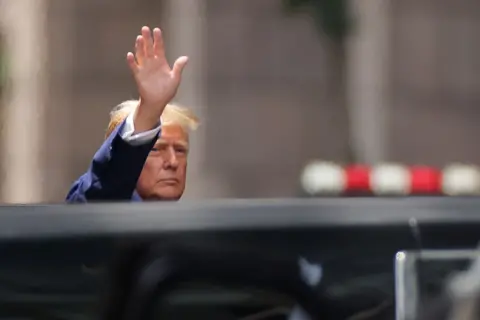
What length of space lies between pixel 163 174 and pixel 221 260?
0.87m

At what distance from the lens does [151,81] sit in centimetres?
274

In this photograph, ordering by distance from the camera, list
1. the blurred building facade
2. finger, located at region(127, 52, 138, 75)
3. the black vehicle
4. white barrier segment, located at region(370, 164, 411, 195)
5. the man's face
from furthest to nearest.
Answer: the blurred building facade < white barrier segment, located at region(370, 164, 411, 195) < the man's face < finger, located at region(127, 52, 138, 75) < the black vehicle

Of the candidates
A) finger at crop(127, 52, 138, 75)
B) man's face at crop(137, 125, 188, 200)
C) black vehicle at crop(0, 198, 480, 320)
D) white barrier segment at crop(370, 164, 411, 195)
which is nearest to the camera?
→ black vehicle at crop(0, 198, 480, 320)

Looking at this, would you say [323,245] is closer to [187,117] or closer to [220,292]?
[220,292]

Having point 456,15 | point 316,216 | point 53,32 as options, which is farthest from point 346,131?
point 316,216

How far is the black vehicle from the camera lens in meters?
2.19

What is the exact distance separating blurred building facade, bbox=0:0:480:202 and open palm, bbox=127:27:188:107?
9.90 metres

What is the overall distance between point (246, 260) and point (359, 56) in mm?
10908

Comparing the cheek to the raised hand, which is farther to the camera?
the cheek

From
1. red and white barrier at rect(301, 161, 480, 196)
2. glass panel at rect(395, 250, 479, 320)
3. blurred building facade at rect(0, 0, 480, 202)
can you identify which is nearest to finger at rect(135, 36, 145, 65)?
glass panel at rect(395, 250, 479, 320)

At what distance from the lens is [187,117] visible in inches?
125

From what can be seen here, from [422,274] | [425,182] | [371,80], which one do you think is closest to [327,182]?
[425,182]

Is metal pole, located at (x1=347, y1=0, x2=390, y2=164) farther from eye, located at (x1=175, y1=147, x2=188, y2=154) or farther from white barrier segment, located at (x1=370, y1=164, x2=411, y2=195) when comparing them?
eye, located at (x1=175, y1=147, x2=188, y2=154)

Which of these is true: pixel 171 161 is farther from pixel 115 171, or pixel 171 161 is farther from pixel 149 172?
pixel 115 171
